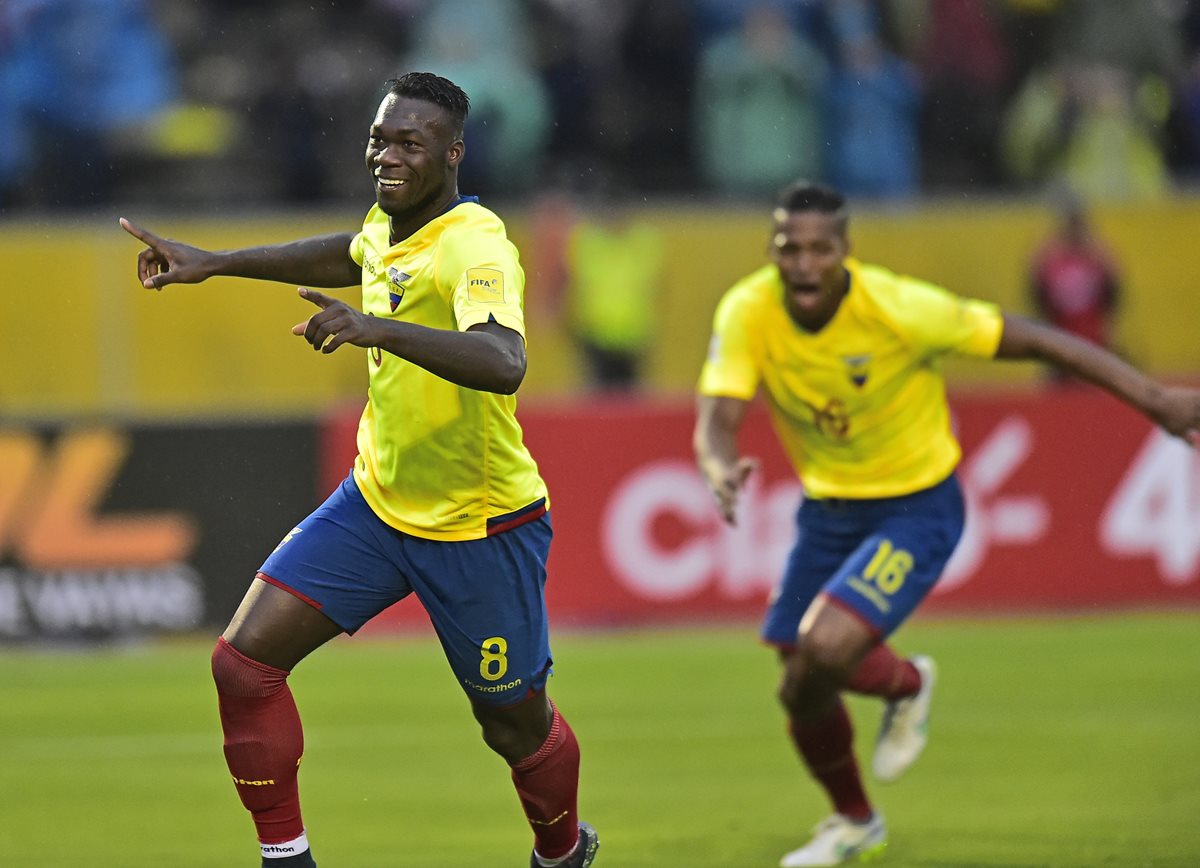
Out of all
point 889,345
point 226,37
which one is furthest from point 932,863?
point 226,37

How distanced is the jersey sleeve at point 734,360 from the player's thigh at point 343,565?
6.54 ft

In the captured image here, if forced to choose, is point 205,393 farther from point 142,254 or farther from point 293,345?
point 142,254

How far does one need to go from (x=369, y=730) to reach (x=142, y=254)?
4624 millimetres

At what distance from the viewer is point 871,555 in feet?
24.7

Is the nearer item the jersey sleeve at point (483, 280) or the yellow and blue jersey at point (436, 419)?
the jersey sleeve at point (483, 280)

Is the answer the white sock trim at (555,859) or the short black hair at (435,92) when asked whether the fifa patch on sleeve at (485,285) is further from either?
the white sock trim at (555,859)

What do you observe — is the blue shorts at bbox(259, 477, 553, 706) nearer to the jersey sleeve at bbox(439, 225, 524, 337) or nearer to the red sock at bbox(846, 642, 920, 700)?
the jersey sleeve at bbox(439, 225, 524, 337)

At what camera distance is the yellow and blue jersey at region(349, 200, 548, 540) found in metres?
5.78

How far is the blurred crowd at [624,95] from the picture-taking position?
1567cm

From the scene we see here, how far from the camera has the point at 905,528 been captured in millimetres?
7645

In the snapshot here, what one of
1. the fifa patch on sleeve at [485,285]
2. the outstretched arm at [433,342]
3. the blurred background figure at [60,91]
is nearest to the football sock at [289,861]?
the outstretched arm at [433,342]

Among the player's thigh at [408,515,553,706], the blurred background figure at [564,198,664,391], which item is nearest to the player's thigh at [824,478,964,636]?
the player's thigh at [408,515,553,706]

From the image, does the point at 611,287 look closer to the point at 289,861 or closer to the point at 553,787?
the point at 553,787

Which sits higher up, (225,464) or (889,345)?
(889,345)
